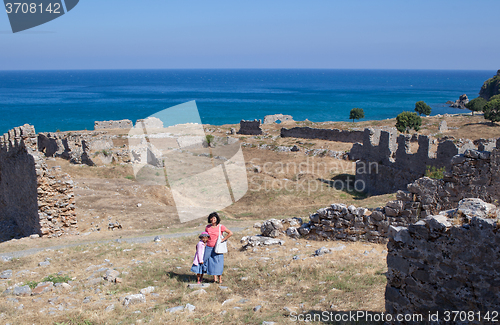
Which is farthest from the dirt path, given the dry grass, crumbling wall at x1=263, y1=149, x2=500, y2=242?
crumbling wall at x1=263, y1=149, x2=500, y2=242

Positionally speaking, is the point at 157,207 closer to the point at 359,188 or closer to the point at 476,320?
the point at 359,188

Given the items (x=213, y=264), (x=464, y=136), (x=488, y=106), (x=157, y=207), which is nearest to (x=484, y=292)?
(x=213, y=264)

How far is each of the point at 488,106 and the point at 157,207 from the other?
41.9 metres

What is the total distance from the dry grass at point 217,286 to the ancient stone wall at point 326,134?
32.0 metres

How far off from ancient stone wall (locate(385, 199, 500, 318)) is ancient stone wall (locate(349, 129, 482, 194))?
1541cm

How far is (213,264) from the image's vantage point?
27.2 feet

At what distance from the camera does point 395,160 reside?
23109 millimetres

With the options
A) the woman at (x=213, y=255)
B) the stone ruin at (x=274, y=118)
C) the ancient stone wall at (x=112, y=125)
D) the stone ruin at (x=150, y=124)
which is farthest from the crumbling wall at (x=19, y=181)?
the stone ruin at (x=274, y=118)

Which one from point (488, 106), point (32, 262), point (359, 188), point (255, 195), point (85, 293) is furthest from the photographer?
point (488, 106)

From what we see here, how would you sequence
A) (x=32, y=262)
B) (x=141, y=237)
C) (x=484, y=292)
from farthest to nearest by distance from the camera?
(x=141, y=237) → (x=32, y=262) → (x=484, y=292)

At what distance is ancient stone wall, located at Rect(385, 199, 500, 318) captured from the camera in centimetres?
466

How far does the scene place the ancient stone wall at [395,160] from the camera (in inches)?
780

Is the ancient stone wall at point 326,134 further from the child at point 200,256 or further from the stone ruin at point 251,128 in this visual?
the child at point 200,256

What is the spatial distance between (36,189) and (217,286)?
10.7 m
